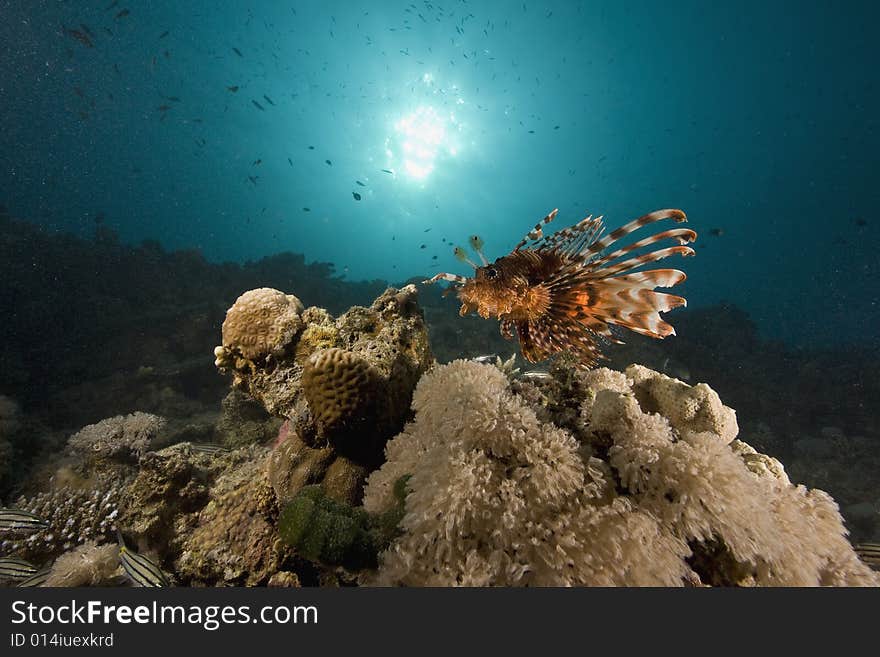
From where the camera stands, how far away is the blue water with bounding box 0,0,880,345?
38.8 m

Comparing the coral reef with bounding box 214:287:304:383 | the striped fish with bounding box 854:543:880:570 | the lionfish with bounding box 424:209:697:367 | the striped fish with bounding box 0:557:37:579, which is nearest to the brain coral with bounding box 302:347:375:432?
the coral reef with bounding box 214:287:304:383

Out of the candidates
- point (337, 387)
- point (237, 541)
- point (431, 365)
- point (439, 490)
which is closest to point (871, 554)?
point (439, 490)

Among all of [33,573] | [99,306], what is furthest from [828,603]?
[99,306]

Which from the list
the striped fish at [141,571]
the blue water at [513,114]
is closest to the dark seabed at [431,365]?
the striped fish at [141,571]

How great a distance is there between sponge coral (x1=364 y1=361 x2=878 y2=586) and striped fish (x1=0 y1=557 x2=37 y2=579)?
2.98 m

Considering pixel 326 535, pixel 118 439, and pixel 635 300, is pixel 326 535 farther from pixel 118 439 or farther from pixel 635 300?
pixel 118 439

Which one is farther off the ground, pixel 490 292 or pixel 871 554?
pixel 490 292

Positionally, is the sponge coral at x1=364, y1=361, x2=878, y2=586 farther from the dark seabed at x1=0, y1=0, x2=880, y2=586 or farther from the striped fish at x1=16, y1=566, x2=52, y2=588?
the striped fish at x1=16, y1=566, x2=52, y2=588

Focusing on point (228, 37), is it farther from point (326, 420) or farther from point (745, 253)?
point (745, 253)

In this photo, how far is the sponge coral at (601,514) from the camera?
1.45 meters

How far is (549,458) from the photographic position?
163cm

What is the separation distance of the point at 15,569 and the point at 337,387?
2841 mm

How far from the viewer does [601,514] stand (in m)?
1.52

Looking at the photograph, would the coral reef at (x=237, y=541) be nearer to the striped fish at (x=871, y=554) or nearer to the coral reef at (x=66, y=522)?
the coral reef at (x=66, y=522)
